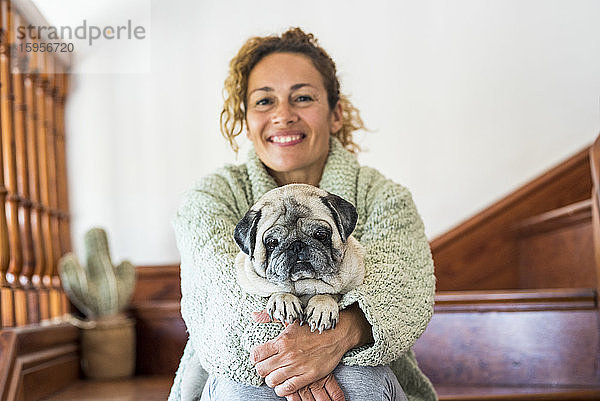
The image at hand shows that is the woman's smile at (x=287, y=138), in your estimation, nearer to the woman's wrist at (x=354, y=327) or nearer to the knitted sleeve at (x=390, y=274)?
the knitted sleeve at (x=390, y=274)

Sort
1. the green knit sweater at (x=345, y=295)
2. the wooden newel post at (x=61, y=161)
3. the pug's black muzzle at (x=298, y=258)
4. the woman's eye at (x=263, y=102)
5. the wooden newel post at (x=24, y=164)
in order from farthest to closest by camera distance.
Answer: the wooden newel post at (x=61, y=161) → the wooden newel post at (x=24, y=164) → the woman's eye at (x=263, y=102) → the green knit sweater at (x=345, y=295) → the pug's black muzzle at (x=298, y=258)

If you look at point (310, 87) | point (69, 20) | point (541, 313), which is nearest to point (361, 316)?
point (310, 87)

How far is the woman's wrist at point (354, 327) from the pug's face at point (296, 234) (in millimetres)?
86

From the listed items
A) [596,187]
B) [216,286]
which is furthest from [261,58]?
[596,187]

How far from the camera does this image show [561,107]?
3.04 metres

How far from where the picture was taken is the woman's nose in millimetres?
1617

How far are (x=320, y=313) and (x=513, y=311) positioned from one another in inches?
42.8

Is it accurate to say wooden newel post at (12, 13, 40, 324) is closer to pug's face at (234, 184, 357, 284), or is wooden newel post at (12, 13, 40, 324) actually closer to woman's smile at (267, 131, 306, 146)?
woman's smile at (267, 131, 306, 146)

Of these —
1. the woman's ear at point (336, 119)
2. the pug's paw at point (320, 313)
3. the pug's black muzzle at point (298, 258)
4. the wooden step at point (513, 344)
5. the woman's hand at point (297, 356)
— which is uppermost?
the woman's ear at point (336, 119)

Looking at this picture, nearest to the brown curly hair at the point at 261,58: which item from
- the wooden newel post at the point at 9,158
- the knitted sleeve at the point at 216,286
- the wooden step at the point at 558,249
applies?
the knitted sleeve at the point at 216,286

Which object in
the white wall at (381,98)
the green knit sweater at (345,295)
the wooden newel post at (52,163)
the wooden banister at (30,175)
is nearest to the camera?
the green knit sweater at (345,295)

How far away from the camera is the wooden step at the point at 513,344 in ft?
6.75

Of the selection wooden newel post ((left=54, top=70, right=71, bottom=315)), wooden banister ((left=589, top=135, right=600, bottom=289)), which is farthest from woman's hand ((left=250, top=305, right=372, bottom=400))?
wooden newel post ((left=54, top=70, right=71, bottom=315))

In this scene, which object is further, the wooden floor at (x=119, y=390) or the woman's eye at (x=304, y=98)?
the wooden floor at (x=119, y=390)
